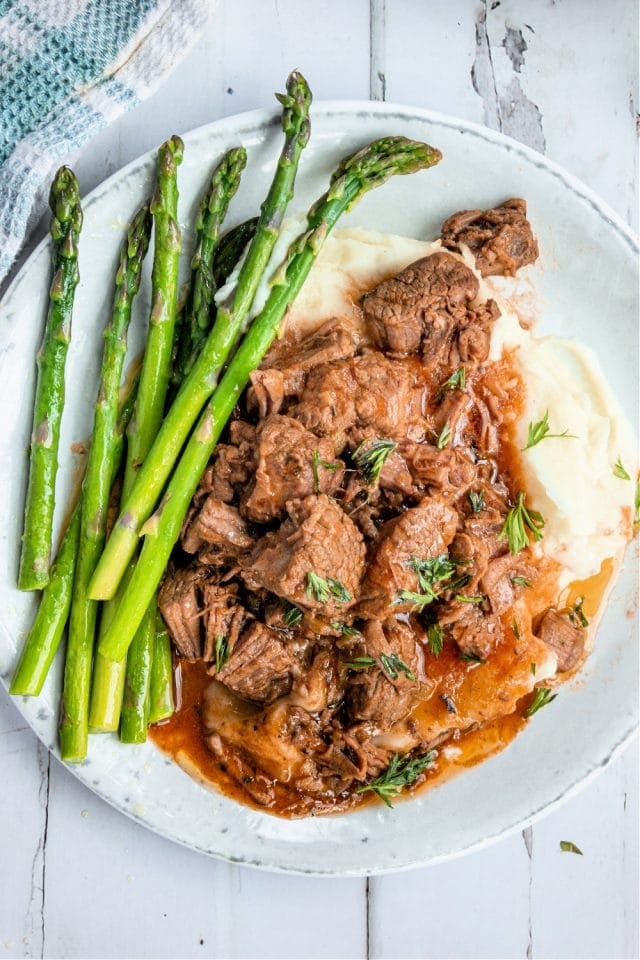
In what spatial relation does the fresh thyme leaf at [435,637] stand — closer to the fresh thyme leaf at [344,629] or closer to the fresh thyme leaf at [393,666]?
the fresh thyme leaf at [393,666]

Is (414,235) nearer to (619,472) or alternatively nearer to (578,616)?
(619,472)

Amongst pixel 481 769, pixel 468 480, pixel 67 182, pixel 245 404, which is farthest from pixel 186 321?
pixel 481 769

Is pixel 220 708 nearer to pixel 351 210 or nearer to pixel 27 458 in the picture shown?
pixel 27 458

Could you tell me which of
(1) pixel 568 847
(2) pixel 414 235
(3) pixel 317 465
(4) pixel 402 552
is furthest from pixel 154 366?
(1) pixel 568 847

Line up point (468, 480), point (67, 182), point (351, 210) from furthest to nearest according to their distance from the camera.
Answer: point (351, 210), point (468, 480), point (67, 182)

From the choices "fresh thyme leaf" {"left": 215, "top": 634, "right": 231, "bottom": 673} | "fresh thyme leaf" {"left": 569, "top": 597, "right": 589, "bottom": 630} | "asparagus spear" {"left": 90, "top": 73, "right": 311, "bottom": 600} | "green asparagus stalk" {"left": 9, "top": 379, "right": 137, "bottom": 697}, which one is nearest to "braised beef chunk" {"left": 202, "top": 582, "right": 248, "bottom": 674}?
"fresh thyme leaf" {"left": 215, "top": 634, "right": 231, "bottom": 673}

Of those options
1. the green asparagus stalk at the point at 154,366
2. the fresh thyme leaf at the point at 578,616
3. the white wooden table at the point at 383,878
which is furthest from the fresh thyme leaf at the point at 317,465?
the white wooden table at the point at 383,878

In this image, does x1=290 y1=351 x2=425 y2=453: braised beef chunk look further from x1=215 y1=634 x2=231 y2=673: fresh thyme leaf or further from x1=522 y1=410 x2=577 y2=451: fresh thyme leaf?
x1=215 y1=634 x2=231 y2=673: fresh thyme leaf
